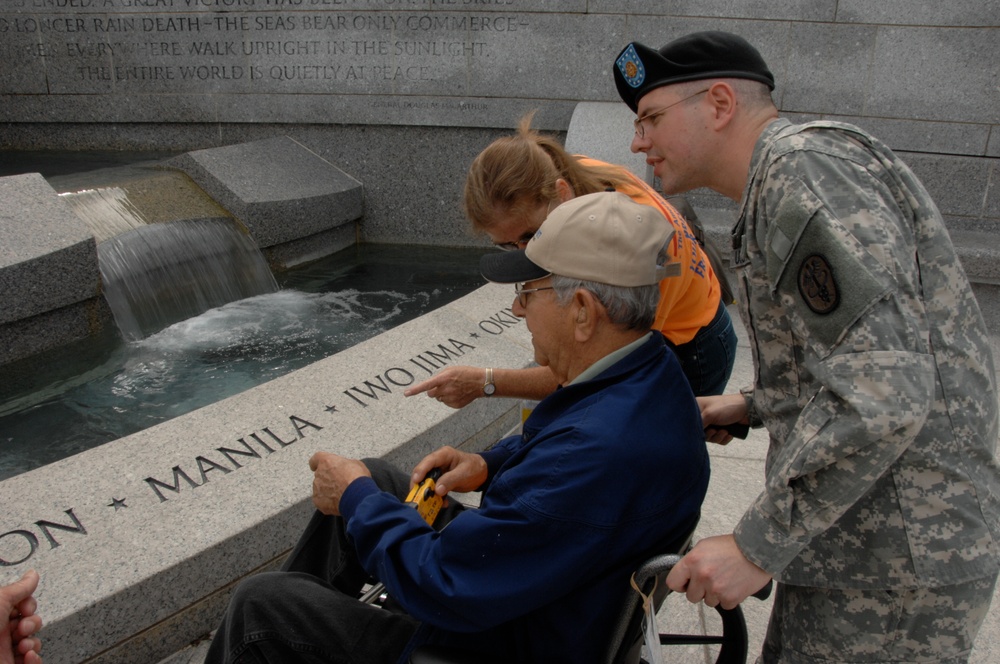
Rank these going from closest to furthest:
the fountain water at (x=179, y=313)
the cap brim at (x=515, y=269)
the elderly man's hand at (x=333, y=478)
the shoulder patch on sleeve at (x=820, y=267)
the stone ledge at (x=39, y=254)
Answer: the shoulder patch on sleeve at (x=820, y=267), the cap brim at (x=515, y=269), the elderly man's hand at (x=333, y=478), the fountain water at (x=179, y=313), the stone ledge at (x=39, y=254)

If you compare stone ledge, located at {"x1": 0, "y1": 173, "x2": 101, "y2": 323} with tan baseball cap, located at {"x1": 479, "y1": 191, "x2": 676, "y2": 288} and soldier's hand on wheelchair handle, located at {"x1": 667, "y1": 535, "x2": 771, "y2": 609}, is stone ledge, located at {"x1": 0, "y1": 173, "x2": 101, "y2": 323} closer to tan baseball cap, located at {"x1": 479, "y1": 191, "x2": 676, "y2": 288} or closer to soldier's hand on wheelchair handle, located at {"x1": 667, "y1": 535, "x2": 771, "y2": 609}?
tan baseball cap, located at {"x1": 479, "y1": 191, "x2": 676, "y2": 288}

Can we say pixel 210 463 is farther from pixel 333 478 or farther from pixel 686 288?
pixel 686 288

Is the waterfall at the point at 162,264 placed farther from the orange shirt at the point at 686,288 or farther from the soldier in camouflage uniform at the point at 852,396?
the soldier in camouflage uniform at the point at 852,396

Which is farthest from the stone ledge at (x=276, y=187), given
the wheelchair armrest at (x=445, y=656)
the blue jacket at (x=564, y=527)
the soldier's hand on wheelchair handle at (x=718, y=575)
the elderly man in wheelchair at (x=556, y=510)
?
the soldier's hand on wheelchair handle at (x=718, y=575)

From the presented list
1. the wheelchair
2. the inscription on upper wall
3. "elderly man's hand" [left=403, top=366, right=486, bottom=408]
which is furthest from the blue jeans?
the inscription on upper wall

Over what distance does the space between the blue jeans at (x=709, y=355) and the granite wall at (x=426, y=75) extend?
449 centimetres

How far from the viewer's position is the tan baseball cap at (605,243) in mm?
1562

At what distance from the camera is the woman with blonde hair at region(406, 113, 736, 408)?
222cm

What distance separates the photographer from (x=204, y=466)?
8.67 ft

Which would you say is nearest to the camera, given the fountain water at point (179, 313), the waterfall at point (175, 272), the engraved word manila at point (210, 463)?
the engraved word manila at point (210, 463)

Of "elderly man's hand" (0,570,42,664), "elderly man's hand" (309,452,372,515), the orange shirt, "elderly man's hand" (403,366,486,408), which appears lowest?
"elderly man's hand" (0,570,42,664)

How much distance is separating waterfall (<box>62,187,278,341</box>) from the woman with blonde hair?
3210 millimetres

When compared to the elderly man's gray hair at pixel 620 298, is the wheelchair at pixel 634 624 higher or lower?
lower

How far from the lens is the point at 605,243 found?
1.56m
